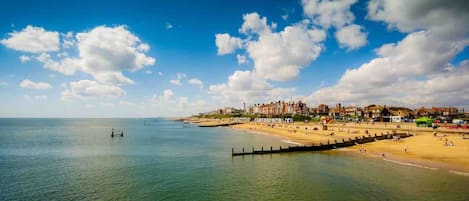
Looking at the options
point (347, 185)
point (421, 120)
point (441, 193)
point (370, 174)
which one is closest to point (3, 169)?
point (347, 185)

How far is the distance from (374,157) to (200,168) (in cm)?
2916

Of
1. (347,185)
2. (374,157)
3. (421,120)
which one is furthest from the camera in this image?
(421,120)

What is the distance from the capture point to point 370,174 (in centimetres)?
3462

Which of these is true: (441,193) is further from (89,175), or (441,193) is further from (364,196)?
(89,175)

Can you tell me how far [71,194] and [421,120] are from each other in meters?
108

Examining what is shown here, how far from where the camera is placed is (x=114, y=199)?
87.0ft

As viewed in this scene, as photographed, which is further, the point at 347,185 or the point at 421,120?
the point at 421,120

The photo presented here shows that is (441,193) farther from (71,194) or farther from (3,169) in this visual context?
(3,169)

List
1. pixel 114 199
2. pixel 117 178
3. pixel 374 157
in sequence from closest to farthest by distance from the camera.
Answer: pixel 114 199 < pixel 117 178 < pixel 374 157

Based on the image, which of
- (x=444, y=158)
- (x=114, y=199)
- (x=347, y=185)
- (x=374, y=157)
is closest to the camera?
(x=114, y=199)

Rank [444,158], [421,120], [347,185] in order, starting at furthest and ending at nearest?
[421,120] → [444,158] → [347,185]

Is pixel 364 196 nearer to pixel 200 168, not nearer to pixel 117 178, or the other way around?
pixel 200 168

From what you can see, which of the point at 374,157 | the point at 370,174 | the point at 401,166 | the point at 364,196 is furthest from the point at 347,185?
the point at 374,157

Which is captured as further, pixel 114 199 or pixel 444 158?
pixel 444 158
